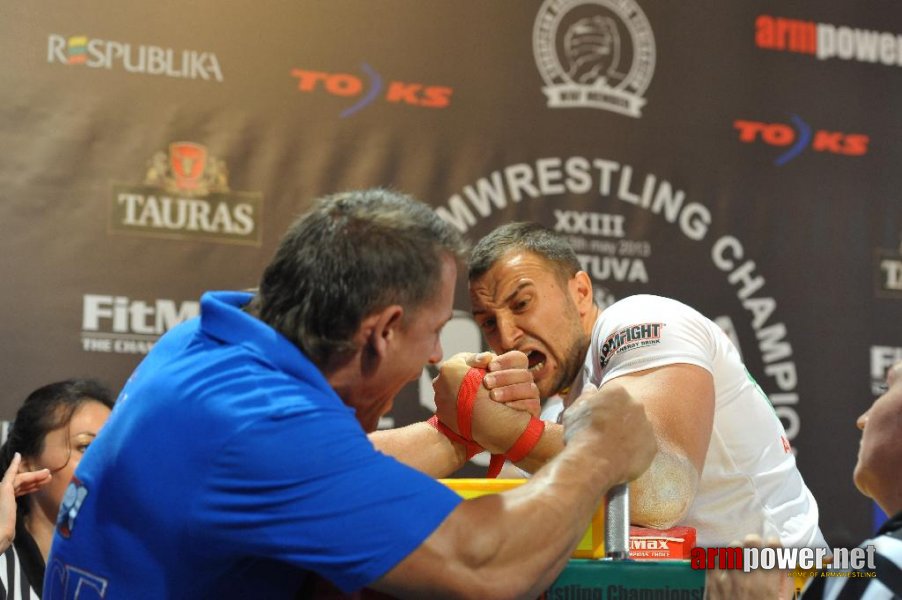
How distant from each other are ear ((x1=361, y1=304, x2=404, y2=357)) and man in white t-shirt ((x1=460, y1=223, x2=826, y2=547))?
1.51 ft

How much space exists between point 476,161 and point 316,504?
92.2 inches

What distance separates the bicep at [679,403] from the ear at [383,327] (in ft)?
2.11

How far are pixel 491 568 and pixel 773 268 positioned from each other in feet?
8.86

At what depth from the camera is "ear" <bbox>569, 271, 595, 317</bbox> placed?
249 centimetres

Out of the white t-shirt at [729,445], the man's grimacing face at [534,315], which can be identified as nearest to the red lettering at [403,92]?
the man's grimacing face at [534,315]

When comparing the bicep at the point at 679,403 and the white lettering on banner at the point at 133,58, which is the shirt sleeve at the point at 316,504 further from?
the white lettering on banner at the point at 133,58

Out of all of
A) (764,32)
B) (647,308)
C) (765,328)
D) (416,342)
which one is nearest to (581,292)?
(647,308)

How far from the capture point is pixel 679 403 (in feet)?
5.89

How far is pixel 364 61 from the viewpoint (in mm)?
3225

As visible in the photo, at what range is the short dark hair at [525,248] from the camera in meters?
2.44

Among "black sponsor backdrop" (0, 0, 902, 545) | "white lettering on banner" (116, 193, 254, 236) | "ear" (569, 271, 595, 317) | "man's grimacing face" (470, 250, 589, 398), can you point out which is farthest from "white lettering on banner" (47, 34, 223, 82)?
"ear" (569, 271, 595, 317)

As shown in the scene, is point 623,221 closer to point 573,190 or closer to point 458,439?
point 573,190

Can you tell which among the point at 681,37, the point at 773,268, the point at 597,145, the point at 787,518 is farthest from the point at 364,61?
the point at 787,518

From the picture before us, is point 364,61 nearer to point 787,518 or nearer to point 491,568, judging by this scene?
point 787,518
